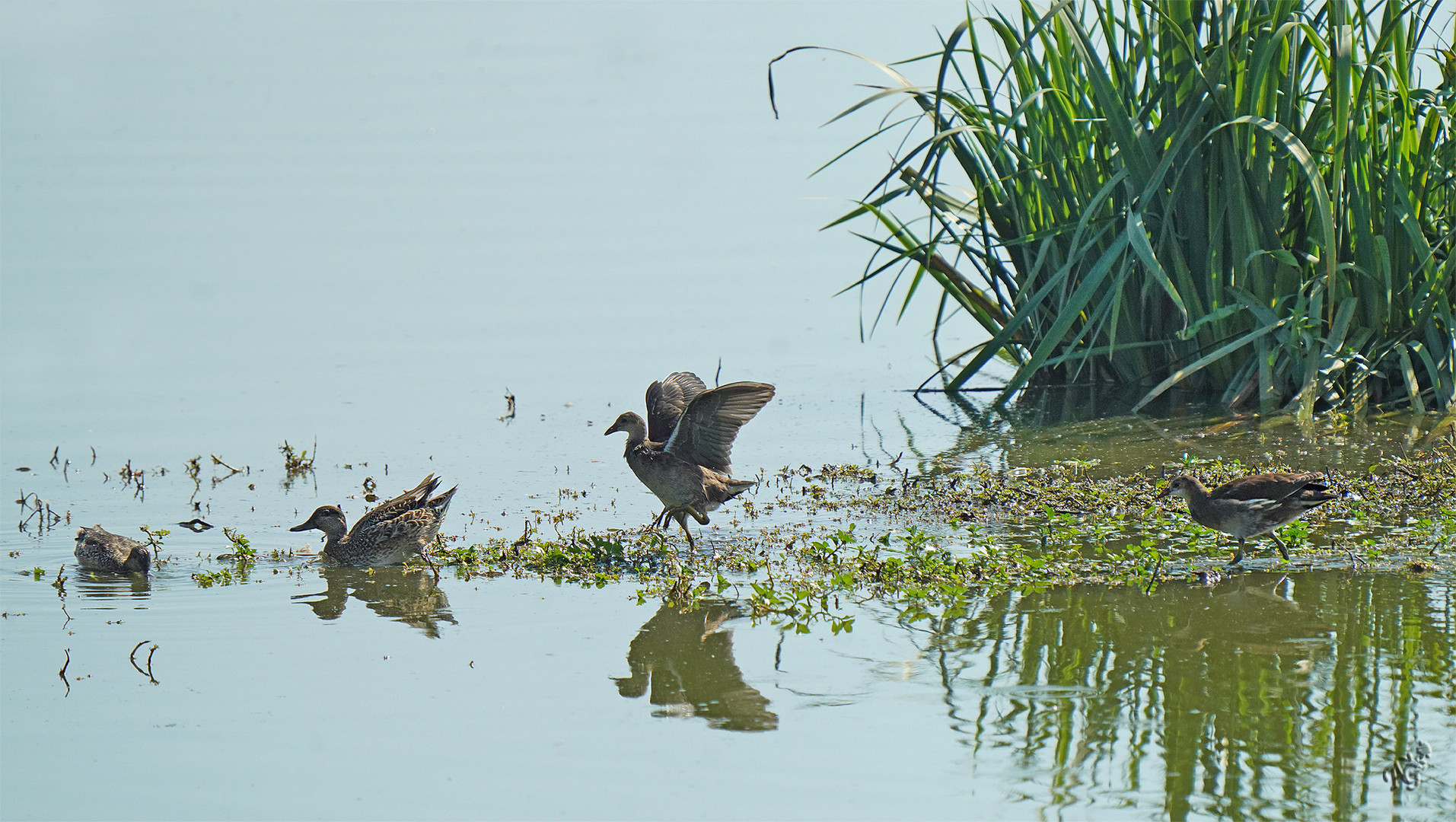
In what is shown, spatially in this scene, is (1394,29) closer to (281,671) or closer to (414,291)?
(281,671)

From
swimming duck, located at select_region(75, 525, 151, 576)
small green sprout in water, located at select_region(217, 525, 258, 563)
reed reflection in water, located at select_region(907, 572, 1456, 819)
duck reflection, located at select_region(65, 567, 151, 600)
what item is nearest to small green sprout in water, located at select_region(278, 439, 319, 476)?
small green sprout in water, located at select_region(217, 525, 258, 563)

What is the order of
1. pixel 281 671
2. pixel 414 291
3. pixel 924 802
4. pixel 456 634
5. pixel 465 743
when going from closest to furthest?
pixel 924 802 < pixel 465 743 < pixel 281 671 < pixel 456 634 < pixel 414 291

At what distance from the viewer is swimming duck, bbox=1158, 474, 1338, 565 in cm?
745

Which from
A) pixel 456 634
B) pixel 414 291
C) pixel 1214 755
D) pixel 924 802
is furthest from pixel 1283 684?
pixel 414 291

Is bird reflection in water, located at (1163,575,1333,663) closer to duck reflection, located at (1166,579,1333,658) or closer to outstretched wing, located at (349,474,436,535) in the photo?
duck reflection, located at (1166,579,1333,658)

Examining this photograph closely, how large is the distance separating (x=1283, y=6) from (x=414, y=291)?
9.72 m

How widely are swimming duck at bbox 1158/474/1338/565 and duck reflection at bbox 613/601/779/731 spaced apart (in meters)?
2.38

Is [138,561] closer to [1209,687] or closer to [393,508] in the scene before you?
[393,508]

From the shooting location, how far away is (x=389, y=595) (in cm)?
788

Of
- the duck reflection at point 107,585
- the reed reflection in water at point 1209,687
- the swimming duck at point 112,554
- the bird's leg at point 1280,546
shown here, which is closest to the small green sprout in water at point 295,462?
the swimming duck at point 112,554

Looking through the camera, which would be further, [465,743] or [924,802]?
[465,743]

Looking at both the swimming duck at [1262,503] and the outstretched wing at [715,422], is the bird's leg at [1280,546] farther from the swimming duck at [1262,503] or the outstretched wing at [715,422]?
the outstretched wing at [715,422]

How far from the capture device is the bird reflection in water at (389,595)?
7414 millimetres

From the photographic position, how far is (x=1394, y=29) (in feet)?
34.3
